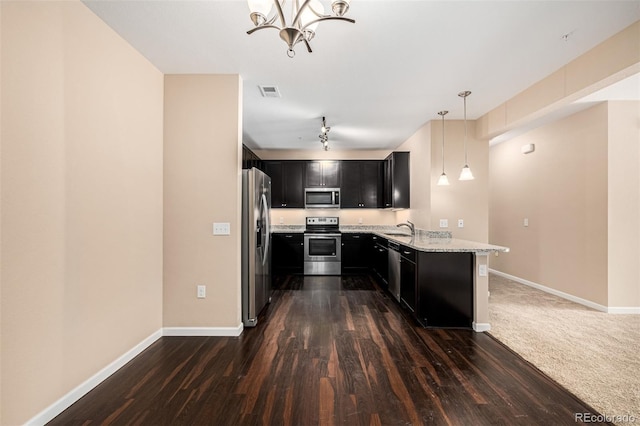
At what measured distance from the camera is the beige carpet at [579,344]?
1.94m

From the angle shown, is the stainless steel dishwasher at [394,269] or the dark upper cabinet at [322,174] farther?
the dark upper cabinet at [322,174]

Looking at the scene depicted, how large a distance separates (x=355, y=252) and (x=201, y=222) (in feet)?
12.3

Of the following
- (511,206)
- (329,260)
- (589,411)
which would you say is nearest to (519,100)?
(511,206)

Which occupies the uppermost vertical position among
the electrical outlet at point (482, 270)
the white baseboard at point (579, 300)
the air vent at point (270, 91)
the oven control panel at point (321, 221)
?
the air vent at point (270, 91)

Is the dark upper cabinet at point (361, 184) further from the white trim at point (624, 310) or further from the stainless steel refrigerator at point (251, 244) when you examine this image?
the white trim at point (624, 310)

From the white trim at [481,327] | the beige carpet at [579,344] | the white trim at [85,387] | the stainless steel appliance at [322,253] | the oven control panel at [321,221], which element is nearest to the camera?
the white trim at [85,387]

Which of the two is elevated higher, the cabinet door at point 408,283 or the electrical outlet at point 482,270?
the electrical outlet at point 482,270

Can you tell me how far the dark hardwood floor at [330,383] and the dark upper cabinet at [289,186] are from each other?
135 inches

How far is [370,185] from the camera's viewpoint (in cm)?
629

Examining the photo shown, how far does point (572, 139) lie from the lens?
407 cm

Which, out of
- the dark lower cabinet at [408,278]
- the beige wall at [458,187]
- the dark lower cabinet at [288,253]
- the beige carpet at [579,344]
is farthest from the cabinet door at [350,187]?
the beige carpet at [579,344]

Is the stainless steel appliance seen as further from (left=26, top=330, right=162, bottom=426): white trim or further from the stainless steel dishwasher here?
(left=26, top=330, right=162, bottom=426): white trim

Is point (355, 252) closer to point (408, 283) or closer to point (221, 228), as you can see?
point (408, 283)

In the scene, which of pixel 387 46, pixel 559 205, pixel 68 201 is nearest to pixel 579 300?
pixel 559 205
